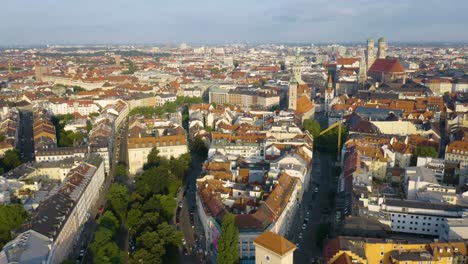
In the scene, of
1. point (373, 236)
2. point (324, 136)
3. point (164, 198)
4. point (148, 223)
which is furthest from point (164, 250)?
point (324, 136)

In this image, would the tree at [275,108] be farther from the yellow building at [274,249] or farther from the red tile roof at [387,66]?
the yellow building at [274,249]

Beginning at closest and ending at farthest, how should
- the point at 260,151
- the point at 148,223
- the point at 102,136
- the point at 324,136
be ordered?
the point at 148,223 → the point at 260,151 → the point at 102,136 → the point at 324,136

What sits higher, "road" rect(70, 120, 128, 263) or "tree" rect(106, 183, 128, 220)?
"tree" rect(106, 183, 128, 220)

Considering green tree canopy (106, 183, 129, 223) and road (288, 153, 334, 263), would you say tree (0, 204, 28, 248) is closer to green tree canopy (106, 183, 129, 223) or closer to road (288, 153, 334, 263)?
green tree canopy (106, 183, 129, 223)

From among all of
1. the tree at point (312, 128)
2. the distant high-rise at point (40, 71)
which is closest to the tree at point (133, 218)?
the tree at point (312, 128)

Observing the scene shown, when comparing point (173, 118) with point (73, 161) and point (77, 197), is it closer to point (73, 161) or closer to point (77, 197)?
point (73, 161)

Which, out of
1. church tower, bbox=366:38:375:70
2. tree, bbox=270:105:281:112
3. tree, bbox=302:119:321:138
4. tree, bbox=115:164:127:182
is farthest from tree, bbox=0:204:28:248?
church tower, bbox=366:38:375:70
